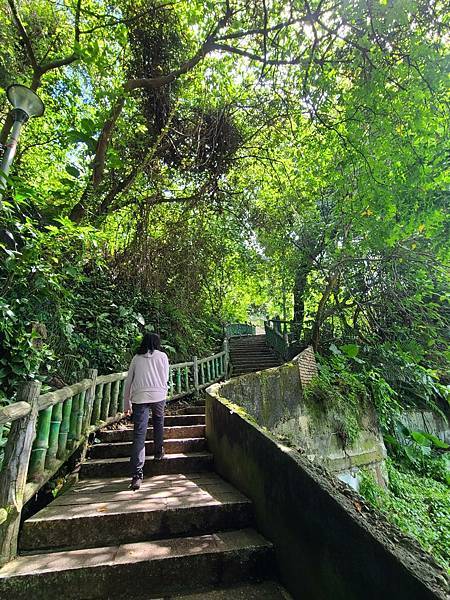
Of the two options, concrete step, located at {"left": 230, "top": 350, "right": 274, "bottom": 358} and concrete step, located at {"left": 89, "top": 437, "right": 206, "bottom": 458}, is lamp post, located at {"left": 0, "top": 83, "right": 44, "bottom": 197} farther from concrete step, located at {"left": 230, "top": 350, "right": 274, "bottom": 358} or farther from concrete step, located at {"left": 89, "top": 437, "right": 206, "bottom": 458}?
concrete step, located at {"left": 230, "top": 350, "right": 274, "bottom": 358}

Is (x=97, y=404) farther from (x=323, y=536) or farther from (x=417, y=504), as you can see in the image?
(x=417, y=504)

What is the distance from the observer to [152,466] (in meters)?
3.85

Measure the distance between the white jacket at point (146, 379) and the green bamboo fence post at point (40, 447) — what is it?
0.89 meters

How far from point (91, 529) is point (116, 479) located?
3.67 feet

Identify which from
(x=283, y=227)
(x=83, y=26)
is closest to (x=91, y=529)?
(x=83, y=26)

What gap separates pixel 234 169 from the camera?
8.52 m

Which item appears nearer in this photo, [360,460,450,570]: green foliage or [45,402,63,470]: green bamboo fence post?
[45,402,63,470]: green bamboo fence post


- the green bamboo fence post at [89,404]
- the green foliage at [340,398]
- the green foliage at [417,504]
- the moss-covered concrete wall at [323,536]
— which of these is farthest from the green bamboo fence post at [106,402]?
the green foliage at [417,504]

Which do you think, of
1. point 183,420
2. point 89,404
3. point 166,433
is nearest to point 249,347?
point 183,420

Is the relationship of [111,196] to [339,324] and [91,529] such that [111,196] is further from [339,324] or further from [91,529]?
[339,324]

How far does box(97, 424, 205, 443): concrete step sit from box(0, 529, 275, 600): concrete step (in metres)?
2.22

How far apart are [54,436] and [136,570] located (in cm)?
151

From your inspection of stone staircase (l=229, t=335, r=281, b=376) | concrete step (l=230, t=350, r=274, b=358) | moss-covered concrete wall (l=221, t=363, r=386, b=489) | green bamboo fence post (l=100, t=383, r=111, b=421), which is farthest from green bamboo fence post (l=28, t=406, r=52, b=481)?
concrete step (l=230, t=350, r=274, b=358)

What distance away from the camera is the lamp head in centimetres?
319
